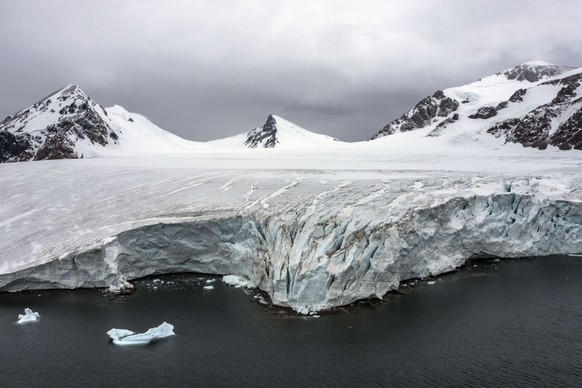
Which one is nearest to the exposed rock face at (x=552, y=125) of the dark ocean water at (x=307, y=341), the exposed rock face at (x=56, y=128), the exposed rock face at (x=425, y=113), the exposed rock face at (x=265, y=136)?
the exposed rock face at (x=425, y=113)

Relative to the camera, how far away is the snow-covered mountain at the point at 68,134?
75438 mm

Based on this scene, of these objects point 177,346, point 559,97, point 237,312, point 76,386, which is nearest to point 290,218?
point 237,312

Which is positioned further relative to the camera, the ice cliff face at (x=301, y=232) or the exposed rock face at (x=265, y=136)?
the exposed rock face at (x=265, y=136)

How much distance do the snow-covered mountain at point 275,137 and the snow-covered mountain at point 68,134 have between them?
34.7 m

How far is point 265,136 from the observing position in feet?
436

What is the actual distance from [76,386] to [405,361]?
36.5ft

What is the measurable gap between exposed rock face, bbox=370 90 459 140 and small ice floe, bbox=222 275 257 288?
2869 inches

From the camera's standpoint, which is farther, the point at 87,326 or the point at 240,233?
the point at 240,233

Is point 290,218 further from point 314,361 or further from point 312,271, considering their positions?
point 314,361

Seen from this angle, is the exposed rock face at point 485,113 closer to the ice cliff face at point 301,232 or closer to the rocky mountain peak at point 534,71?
the rocky mountain peak at point 534,71

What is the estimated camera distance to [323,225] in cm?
2162

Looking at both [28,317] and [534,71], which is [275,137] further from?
[28,317]

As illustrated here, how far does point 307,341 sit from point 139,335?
675 centimetres

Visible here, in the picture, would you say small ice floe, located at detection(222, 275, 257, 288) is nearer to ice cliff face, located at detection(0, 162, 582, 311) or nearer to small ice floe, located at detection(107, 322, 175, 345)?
ice cliff face, located at detection(0, 162, 582, 311)
